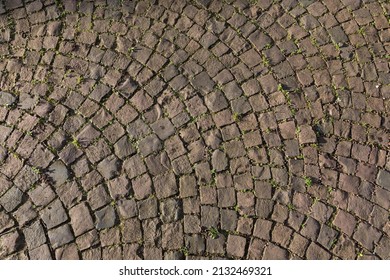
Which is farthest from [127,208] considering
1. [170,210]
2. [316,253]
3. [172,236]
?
[316,253]

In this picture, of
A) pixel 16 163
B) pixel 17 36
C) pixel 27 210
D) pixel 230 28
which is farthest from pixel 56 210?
pixel 230 28

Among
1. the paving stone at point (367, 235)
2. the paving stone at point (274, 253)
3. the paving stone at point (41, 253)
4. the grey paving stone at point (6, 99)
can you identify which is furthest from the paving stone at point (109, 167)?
the paving stone at point (367, 235)

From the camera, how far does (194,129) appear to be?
4.47 m

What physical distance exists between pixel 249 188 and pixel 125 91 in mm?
1740

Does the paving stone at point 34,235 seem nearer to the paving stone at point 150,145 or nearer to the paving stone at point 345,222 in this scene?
the paving stone at point 150,145

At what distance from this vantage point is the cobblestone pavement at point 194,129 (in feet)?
12.9

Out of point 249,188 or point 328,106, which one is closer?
point 249,188

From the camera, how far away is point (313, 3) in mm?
5363

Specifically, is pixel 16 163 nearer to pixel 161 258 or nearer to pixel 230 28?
pixel 161 258

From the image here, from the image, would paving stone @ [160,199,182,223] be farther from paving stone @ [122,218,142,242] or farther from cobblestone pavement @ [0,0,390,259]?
paving stone @ [122,218,142,242]

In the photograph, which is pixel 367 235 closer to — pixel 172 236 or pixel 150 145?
pixel 172 236

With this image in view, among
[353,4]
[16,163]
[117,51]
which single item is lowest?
[16,163]
